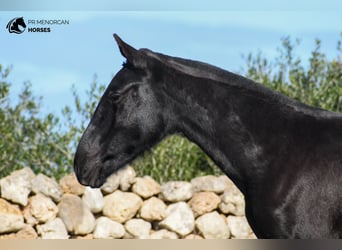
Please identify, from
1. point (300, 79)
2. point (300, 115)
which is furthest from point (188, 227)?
point (300, 115)

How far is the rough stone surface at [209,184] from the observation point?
8969 millimetres

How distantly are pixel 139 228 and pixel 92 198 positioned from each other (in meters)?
0.79

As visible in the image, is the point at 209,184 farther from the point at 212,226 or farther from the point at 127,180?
the point at 127,180

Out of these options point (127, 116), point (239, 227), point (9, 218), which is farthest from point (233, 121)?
point (239, 227)

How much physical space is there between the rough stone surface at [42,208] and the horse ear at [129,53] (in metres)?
4.68

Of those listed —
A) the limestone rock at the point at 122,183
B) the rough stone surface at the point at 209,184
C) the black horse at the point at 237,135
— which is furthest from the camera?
the rough stone surface at the point at 209,184

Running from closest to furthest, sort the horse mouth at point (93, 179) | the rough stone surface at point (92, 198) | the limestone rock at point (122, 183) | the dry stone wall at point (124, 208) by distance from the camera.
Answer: the horse mouth at point (93, 179)
the dry stone wall at point (124, 208)
the rough stone surface at point (92, 198)
the limestone rock at point (122, 183)

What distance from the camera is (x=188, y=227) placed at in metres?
8.70

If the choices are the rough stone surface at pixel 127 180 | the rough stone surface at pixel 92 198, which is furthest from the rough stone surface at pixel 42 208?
the rough stone surface at pixel 127 180

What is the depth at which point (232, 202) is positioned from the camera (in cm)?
888

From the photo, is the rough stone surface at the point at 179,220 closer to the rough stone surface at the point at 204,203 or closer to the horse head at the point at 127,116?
the rough stone surface at the point at 204,203

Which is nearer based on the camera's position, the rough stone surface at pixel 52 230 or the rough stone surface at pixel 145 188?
the rough stone surface at pixel 52 230

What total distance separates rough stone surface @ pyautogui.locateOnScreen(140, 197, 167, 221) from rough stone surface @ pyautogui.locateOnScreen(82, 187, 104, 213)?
0.62m

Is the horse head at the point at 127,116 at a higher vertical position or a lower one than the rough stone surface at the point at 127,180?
higher
